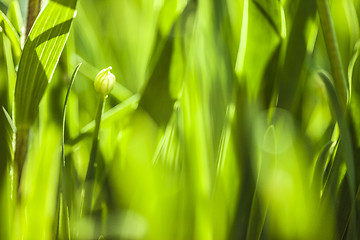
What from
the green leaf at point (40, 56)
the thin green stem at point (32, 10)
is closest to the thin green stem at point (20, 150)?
the green leaf at point (40, 56)

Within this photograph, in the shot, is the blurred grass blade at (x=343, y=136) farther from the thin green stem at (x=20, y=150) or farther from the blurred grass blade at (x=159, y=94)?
the thin green stem at (x=20, y=150)

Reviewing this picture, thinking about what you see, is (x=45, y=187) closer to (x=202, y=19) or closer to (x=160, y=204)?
(x=160, y=204)

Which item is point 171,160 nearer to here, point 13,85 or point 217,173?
point 217,173

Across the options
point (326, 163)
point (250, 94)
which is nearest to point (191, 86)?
point (250, 94)

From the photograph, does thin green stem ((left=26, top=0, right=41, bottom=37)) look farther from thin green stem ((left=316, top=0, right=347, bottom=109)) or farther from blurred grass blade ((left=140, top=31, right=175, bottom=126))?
thin green stem ((left=316, top=0, right=347, bottom=109))

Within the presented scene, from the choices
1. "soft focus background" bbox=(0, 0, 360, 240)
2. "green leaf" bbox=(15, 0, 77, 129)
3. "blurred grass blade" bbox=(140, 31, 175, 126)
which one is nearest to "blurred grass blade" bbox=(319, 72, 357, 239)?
"soft focus background" bbox=(0, 0, 360, 240)

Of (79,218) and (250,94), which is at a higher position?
(250,94)

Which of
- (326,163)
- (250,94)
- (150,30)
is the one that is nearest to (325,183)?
(326,163)
